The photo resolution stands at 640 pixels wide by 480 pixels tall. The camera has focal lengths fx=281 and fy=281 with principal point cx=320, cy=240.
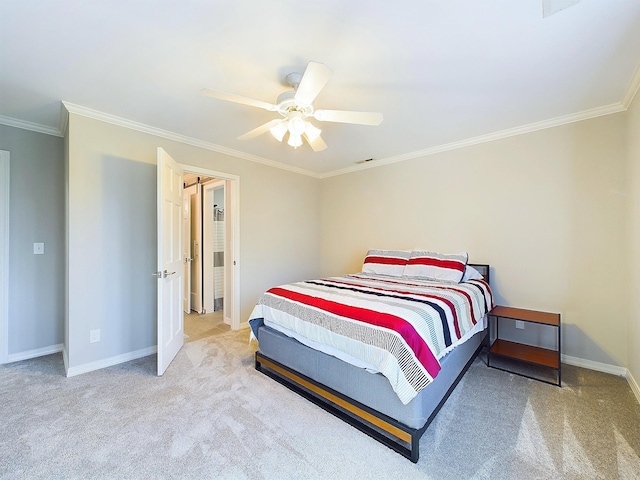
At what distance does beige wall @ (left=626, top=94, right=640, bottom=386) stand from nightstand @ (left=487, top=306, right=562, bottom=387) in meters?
0.47

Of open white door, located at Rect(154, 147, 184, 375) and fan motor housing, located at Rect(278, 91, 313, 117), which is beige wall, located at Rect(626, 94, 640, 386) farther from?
open white door, located at Rect(154, 147, 184, 375)

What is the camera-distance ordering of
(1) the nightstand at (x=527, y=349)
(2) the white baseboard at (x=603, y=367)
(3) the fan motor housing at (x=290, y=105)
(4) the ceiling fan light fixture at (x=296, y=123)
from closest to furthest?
(3) the fan motor housing at (x=290, y=105), (4) the ceiling fan light fixture at (x=296, y=123), (2) the white baseboard at (x=603, y=367), (1) the nightstand at (x=527, y=349)

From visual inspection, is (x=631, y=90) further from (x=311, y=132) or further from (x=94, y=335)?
(x=94, y=335)

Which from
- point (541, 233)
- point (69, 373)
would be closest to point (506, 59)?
point (541, 233)

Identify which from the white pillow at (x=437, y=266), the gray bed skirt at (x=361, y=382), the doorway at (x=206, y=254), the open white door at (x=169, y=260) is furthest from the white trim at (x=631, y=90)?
the doorway at (x=206, y=254)

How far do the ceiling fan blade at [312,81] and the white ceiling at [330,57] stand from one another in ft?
0.86

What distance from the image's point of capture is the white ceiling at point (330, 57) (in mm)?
1487

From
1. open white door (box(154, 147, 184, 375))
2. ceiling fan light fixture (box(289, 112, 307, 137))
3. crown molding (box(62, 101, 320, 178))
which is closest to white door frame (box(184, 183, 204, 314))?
crown molding (box(62, 101, 320, 178))

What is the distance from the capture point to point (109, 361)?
275 cm

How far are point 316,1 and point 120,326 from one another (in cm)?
321

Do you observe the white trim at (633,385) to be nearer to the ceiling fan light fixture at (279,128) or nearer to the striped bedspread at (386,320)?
the striped bedspread at (386,320)

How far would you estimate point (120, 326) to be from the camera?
2.83m

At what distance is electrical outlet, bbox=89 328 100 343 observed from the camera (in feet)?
8.68

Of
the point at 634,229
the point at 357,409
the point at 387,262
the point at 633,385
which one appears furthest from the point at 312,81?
the point at 633,385
